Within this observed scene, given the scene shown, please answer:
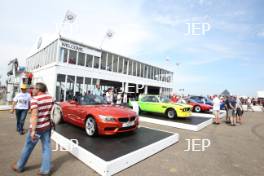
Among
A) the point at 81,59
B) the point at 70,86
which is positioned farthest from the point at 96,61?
the point at 70,86

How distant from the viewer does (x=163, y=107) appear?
10.5m

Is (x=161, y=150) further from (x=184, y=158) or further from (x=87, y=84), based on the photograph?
(x=87, y=84)

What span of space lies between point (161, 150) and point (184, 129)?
367 cm

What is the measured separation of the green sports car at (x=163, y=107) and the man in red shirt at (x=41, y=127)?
7789 mm

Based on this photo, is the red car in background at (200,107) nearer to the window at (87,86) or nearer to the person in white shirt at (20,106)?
the window at (87,86)

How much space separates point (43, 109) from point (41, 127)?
0.35 metres

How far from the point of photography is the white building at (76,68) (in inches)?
573

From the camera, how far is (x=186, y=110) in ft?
33.1

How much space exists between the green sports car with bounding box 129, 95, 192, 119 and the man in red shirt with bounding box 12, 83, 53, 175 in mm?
7789

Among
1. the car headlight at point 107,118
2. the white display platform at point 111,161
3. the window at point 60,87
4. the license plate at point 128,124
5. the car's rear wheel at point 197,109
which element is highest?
the window at point 60,87

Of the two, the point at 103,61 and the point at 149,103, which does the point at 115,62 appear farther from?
the point at 149,103

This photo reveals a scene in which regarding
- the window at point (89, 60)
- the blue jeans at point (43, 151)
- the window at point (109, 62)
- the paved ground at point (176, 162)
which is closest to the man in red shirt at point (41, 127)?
the blue jeans at point (43, 151)

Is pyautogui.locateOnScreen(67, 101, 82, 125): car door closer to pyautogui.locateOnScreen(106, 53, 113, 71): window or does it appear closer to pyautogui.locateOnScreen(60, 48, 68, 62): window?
pyautogui.locateOnScreen(60, 48, 68, 62): window

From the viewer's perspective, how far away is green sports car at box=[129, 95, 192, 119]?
9.86 metres
